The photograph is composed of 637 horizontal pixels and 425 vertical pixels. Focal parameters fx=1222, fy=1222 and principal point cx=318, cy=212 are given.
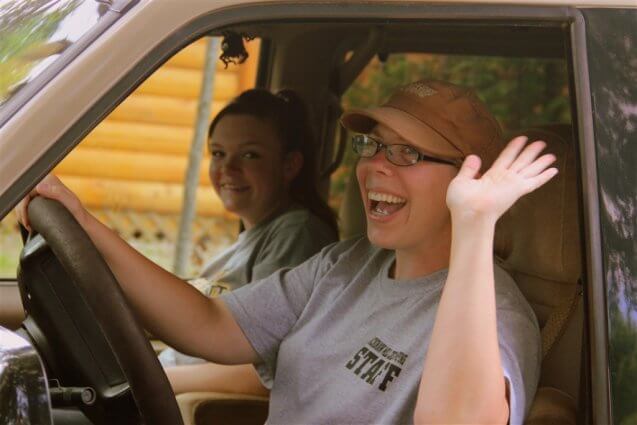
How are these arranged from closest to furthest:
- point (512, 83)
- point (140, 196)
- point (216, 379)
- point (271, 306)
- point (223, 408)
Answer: point (271, 306), point (223, 408), point (216, 379), point (512, 83), point (140, 196)

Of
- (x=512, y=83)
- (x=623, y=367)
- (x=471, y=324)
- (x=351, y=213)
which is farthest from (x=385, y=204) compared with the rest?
(x=512, y=83)

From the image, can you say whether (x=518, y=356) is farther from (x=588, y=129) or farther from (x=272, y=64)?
(x=272, y=64)

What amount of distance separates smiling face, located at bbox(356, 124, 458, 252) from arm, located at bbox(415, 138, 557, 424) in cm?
31

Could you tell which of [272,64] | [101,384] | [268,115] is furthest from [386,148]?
[272,64]

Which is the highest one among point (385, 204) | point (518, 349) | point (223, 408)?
point (385, 204)

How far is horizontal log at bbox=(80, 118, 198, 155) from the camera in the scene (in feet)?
26.8

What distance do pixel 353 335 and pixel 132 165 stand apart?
6242mm

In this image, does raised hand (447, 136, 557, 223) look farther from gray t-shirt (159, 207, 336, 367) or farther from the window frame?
gray t-shirt (159, 207, 336, 367)

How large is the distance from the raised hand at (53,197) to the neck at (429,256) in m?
0.58

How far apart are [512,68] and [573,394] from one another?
4.70 m

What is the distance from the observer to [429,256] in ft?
7.18

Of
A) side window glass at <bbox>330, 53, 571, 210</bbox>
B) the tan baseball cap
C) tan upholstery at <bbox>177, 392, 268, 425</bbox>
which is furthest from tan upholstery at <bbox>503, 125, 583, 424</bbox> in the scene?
side window glass at <bbox>330, 53, 571, 210</bbox>

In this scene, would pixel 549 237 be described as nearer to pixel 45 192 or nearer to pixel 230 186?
pixel 45 192

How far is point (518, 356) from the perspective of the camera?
1904mm
